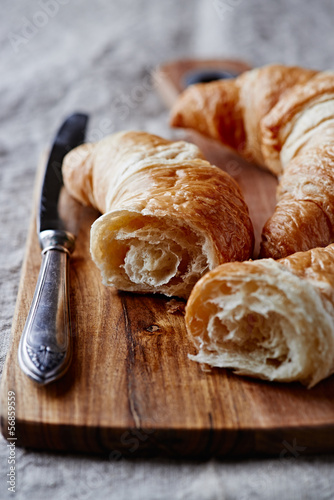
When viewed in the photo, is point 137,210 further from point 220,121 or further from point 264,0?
point 264,0


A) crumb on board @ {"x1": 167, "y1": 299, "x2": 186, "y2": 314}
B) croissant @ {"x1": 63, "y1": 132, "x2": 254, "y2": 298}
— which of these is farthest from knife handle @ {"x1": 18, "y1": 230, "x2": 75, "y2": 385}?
crumb on board @ {"x1": 167, "y1": 299, "x2": 186, "y2": 314}

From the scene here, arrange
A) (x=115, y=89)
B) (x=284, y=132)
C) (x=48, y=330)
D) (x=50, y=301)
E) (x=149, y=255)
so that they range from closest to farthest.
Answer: (x=48, y=330), (x=50, y=301), (x=149, y=255), (x=284, y=132), (x=115, y=89)

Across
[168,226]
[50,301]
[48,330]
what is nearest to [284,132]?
[168,226]

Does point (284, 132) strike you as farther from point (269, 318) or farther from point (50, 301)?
point (50, 301)

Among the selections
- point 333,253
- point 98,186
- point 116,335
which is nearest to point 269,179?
point 98,186

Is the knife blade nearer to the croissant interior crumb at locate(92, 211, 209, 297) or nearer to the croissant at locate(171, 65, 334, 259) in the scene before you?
the croissant interior crumb at locate(92, 211, 209, 297)

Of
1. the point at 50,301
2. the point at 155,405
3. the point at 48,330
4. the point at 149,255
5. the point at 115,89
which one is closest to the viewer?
the point at 155,405

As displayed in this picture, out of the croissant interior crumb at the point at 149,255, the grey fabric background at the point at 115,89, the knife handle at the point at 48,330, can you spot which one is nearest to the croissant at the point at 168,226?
the croissant interior crumb at the point at 149,255

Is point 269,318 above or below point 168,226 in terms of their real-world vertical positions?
below

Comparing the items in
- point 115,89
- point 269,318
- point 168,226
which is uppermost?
point 168,226
